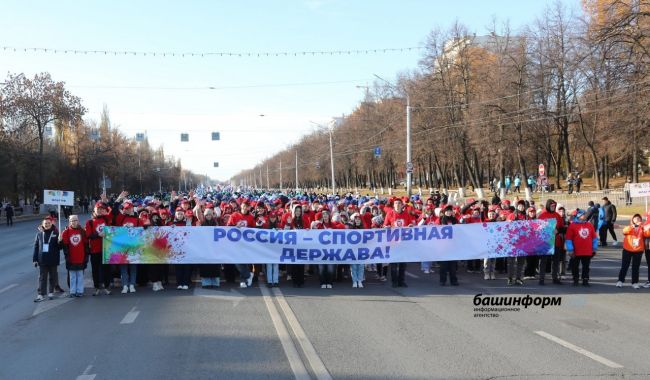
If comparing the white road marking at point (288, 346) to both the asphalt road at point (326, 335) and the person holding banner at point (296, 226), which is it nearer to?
the asphalt road at point (326, 335)

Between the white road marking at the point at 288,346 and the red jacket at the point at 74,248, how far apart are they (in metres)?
3.77

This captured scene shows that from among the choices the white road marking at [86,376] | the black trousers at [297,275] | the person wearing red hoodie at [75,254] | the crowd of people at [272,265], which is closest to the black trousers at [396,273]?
the crowd of people at [272,265]

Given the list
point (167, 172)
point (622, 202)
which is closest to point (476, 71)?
point (622, 202)

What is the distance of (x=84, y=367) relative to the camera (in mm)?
6492

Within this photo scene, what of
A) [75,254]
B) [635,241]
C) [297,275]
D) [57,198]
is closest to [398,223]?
[297,275]

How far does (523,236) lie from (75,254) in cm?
906

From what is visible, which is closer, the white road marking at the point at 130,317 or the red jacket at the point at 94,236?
the white road marking at the point at 130,317

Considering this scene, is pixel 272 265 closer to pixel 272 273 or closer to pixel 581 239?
pixel 272 273

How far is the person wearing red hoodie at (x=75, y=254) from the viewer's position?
11000mm

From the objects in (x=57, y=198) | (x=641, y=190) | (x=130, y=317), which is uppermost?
(x=57, y=198)

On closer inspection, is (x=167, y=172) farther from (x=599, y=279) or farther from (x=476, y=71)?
(x=599, y=279)

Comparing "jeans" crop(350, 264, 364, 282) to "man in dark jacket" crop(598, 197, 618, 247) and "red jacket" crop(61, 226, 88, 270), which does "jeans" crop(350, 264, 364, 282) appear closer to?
"red jacket" crop(61, 226, 88, 270)

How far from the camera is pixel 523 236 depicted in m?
12.2

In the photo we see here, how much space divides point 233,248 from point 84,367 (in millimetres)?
5629
